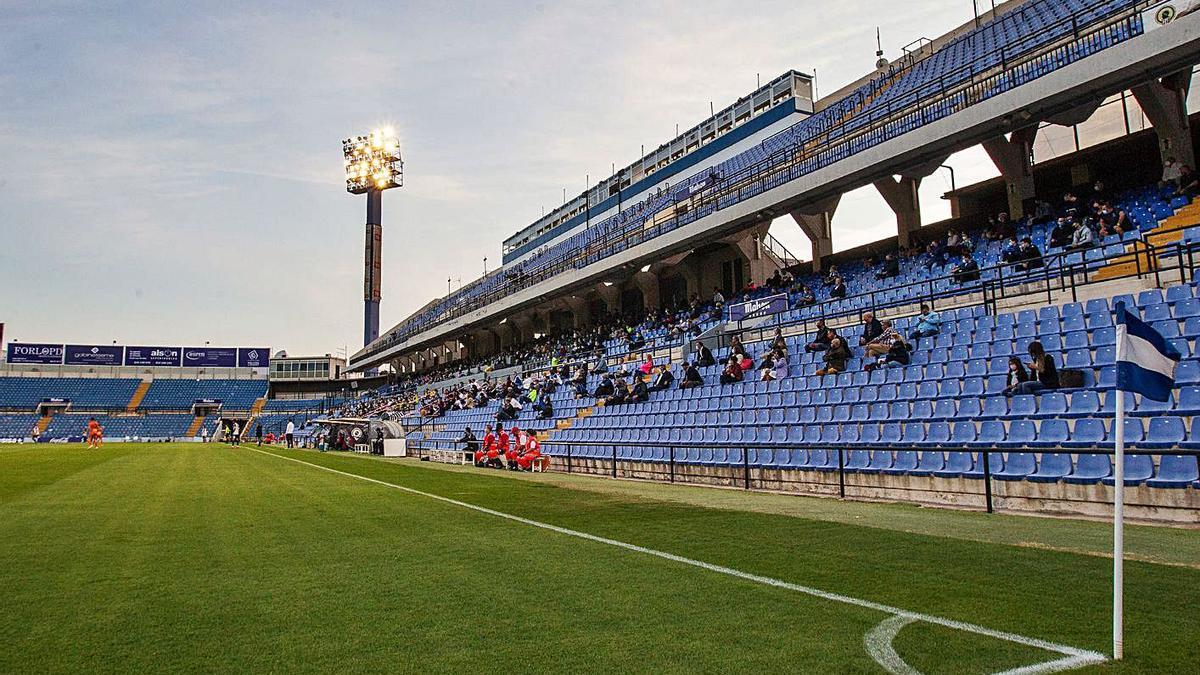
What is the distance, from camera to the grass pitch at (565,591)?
3318 millimetres

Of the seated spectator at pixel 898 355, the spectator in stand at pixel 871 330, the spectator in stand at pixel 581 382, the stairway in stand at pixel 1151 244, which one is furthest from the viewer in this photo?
the spectator in stand at pixel 581 382

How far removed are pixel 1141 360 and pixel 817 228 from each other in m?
23.9

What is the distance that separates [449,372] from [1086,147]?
1710 inches

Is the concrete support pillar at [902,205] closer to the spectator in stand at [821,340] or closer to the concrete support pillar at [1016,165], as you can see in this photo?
the concrete support pillar at [1016,165]

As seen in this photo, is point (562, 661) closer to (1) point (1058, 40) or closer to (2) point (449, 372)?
(1) point (1058, 40)

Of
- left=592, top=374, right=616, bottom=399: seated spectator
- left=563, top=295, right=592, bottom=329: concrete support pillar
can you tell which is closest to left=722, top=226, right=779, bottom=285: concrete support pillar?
left=592, top=374, right=616, bottom=399: seated spectator

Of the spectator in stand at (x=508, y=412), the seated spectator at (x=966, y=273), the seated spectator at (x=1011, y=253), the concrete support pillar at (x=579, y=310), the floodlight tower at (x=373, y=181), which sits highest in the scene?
the floodlight tower at (x=373, y=181)

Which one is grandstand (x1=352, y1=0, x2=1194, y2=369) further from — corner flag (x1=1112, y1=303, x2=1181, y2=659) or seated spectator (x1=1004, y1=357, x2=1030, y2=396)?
corner flag (x1=1112, y1=303, x2=1181, y2=659)

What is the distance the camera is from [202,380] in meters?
76.1

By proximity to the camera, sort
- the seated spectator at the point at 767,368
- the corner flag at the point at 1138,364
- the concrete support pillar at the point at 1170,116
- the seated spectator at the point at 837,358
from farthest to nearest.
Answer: the concrete support pillar at the point at 1170,116
the seated spectator at the point at 767,368
the seated spectator at the point at 837,358
the corner flag at the point at 1138,364

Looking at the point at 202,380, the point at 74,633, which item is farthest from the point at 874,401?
the point at 202,380

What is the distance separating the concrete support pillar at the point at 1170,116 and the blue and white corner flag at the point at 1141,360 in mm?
18846

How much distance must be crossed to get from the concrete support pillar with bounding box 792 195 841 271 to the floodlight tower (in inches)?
2091

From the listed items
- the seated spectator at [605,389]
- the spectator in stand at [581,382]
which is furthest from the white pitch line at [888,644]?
the spectator in stand at [581,382]
